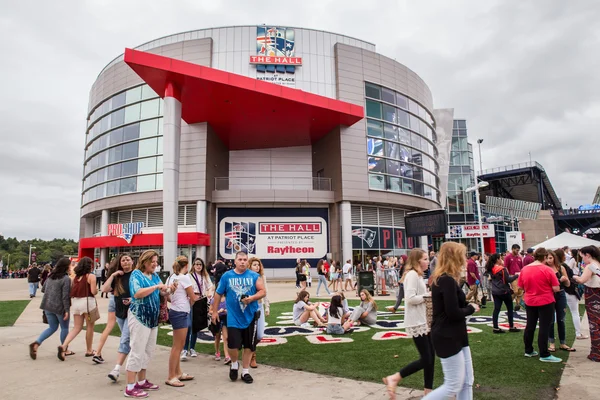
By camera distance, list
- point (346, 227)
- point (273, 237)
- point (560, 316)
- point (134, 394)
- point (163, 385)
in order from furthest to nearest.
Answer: point (273, 237), point (346, 227), point (560, 316), point (163, 385), point (134, 394)

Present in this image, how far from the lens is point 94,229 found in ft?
115

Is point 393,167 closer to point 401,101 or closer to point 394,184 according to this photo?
point 394,184

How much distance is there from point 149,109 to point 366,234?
63.6 feet

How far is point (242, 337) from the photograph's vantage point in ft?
18.1

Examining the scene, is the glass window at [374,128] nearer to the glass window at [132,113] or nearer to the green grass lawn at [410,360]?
the glass window at [132,113]

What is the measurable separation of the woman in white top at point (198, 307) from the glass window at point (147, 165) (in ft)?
79.9

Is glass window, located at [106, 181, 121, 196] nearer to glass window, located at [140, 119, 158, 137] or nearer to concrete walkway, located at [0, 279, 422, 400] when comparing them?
glass window, located at [140, 119, 158, 137]

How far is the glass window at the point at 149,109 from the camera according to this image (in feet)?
99.0

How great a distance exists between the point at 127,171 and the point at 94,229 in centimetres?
836

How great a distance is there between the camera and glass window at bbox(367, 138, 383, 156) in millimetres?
30422

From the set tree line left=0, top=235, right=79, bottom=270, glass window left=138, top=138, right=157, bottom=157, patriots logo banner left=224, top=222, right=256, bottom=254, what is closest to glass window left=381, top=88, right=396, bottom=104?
patriots logo banner left=224, top=222, right=256, bottom=254

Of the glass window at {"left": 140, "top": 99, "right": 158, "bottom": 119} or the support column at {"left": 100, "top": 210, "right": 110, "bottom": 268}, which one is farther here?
the support column at {"left": 100, "top": 210, "right": 110, "bottom": 268}

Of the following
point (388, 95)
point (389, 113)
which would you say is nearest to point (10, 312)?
point (389, 113)

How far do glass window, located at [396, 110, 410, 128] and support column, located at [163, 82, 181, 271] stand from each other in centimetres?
1776
